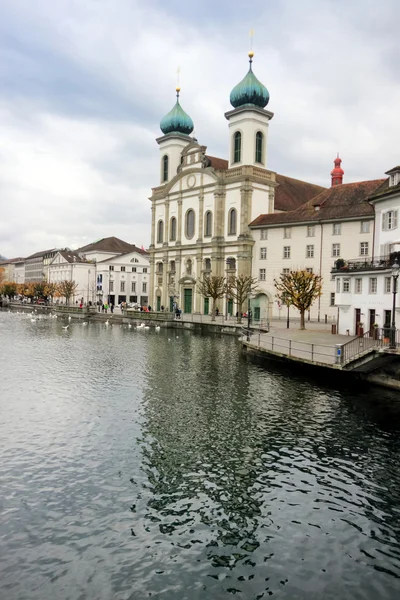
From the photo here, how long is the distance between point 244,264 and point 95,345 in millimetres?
31665

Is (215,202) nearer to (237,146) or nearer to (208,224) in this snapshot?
(208,224)

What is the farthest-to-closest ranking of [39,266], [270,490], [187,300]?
[39,266], [187,300], [270,490]

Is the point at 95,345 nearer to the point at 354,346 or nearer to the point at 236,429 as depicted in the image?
the point at 354,346

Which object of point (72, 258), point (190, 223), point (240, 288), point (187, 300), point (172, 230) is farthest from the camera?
point (72, 258)

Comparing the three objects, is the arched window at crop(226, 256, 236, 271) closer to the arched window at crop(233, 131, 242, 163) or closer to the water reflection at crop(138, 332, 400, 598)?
the arched window at crop(233, 131, 242, 163)

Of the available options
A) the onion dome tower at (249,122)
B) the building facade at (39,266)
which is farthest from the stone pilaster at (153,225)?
the building facade at (39,266)

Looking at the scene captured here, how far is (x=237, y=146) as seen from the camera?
245ft

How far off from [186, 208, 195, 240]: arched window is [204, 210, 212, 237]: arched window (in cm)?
350

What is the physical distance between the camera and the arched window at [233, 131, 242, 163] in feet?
244

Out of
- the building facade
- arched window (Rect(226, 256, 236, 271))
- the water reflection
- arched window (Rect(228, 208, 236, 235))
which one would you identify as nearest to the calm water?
the water reflection

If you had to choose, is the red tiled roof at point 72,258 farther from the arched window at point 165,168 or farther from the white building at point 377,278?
the white building at point 377,278

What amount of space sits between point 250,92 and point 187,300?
31.7 metres

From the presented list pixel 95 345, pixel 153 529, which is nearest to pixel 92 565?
pixel 153 529

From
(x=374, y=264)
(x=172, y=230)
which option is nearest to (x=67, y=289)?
(x=172, y=230)
